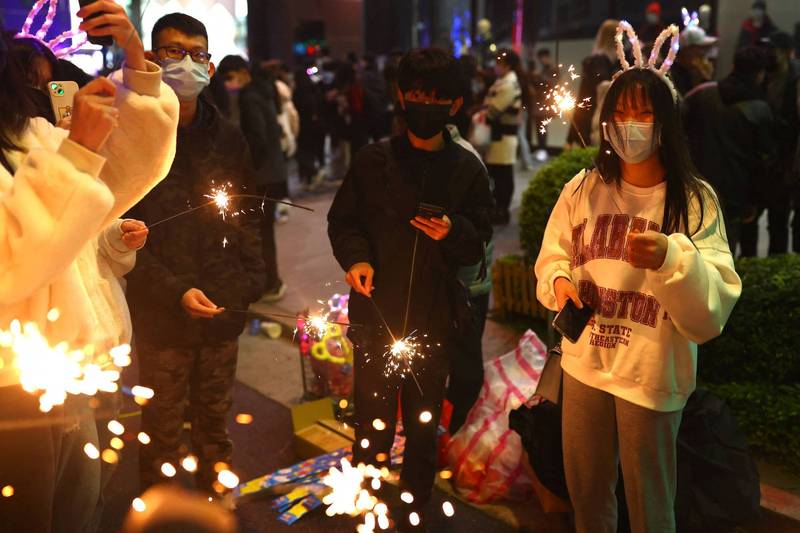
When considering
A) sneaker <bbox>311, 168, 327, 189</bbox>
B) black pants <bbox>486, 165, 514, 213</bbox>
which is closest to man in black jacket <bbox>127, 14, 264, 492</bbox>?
black pants <bbox>486, 165, 514, 213</bbox>

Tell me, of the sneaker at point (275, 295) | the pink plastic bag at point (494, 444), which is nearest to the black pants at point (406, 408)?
the pink plastic bag at point (494, 444)

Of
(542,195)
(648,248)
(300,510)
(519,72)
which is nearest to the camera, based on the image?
(648,248)

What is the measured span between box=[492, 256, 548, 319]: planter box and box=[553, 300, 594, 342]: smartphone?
3.31 m

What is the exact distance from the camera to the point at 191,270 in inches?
140

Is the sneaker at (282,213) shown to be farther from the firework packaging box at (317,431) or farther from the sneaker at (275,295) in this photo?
the firework packaging box at (317,431)

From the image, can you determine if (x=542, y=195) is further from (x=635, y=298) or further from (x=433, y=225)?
(x=635, y=298)

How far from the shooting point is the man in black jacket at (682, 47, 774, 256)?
6074 millimetres

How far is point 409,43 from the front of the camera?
2162 centimetres

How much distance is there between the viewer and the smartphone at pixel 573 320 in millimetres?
2844

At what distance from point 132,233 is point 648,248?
1.70 m

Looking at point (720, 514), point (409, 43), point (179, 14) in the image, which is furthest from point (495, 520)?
point (409, 43)

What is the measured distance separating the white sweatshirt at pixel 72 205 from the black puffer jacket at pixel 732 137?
4.83 meters

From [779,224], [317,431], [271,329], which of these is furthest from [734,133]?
[271,329]

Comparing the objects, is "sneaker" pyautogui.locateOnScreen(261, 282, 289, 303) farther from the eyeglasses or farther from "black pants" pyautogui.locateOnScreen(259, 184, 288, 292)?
the eyeglasses
